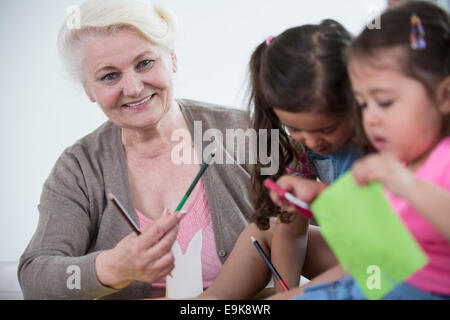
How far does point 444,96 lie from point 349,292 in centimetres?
34

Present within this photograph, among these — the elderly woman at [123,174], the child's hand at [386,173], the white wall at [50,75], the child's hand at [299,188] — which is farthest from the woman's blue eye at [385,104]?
the white wall at [50,75]

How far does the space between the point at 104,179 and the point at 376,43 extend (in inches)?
35.7

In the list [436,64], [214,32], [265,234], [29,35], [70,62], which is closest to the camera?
[436,64]

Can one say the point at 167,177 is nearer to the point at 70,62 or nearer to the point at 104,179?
the point at 104,179

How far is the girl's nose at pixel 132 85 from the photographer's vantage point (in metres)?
1.40

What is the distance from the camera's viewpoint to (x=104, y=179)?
5.03 ft

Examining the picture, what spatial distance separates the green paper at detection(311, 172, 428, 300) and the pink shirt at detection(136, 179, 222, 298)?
73 centimetres

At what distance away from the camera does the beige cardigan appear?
139 cm

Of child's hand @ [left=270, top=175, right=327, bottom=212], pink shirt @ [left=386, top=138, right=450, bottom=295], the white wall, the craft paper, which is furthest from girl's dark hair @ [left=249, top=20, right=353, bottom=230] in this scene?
the white wall

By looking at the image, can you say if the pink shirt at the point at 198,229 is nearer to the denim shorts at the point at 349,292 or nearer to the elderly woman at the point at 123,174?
the elderly woman at the point at 123,174
